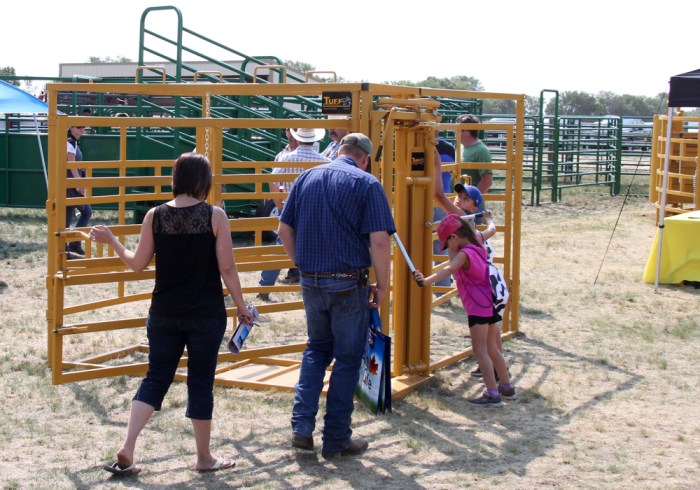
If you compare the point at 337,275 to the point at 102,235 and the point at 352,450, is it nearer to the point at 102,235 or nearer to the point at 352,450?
the point at 352,450

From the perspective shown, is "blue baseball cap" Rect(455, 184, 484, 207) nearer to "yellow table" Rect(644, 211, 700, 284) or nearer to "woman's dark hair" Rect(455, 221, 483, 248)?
"woman's dark hair" Rect(455, 221, 483, 248)

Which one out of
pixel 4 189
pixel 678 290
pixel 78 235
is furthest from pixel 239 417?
pixel 4 189

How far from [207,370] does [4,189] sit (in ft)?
43.8

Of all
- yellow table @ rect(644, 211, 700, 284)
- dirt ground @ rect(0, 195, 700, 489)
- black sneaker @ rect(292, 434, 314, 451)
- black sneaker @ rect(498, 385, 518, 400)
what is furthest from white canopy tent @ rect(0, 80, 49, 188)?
black sneaker @ rect(292, 434, 314, 451)

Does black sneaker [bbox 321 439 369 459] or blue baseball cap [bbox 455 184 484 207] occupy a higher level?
blue baseball cap [bbox 455 184 484 207]

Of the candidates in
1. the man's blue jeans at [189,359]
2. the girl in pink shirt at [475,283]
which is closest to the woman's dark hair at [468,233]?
the girl in pink shirt at [475,283]

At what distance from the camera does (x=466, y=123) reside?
7941mm

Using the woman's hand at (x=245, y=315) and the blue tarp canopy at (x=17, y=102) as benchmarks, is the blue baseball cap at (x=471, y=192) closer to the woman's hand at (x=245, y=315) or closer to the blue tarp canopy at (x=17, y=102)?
the woman's hand at (x=245, y=315)

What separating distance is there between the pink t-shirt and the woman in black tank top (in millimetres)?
1798

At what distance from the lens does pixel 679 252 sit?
10.5 meters

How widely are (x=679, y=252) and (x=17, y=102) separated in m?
9.65

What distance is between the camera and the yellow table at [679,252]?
33.9 ft

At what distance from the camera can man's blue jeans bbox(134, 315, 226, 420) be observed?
15.0ft

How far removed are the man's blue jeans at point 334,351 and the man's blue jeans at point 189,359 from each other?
1.80ft
